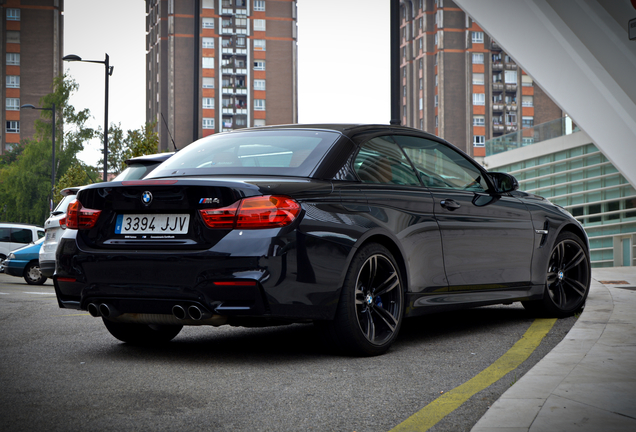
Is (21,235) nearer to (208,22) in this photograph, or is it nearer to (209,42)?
(209,42)

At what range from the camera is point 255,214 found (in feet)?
15.0

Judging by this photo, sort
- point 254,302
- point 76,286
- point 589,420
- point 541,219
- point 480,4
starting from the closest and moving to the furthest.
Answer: point 589,420 < point 254,302 < point 76,286 < point 541,219 < point 480,4

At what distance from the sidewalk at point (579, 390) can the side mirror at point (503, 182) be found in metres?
1.24

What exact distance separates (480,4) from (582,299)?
30.2 ft

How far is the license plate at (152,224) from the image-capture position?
4.73 metres

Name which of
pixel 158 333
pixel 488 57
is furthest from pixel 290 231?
pixel 488 57

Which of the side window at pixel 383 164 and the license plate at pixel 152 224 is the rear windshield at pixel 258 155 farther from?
the license plate at pixel 152 224

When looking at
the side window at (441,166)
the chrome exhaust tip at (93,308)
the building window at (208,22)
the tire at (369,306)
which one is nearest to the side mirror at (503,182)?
the side window at (441,166)

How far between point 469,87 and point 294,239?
9119cm

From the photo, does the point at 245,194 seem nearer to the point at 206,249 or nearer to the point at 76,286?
the point at 206,249

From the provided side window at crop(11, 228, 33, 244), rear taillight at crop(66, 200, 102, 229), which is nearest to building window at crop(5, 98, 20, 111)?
side window at crop(11, 228, 33, 244)

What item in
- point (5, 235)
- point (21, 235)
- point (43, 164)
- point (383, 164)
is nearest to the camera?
point (383, 164)

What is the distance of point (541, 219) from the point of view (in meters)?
6.87

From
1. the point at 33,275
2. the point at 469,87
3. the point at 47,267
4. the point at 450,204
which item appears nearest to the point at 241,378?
the point at 450,204
